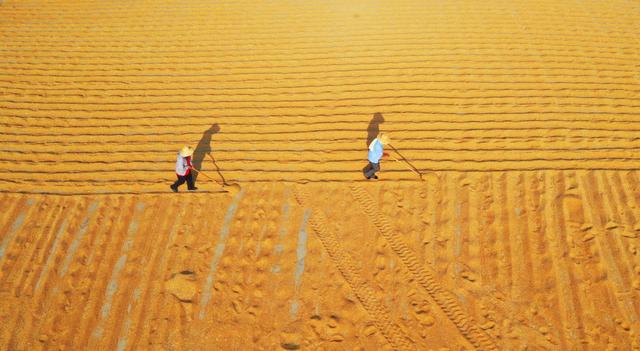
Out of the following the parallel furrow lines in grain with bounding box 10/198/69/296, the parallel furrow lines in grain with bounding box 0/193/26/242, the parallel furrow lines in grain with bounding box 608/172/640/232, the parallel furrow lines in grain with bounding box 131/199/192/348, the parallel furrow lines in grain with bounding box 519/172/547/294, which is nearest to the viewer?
the parallel furrow lines in grain with bounding box 131/199/192/348

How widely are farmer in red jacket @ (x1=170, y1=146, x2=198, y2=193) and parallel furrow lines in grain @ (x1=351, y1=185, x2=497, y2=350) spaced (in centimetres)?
250

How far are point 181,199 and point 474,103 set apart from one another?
17.8 feet

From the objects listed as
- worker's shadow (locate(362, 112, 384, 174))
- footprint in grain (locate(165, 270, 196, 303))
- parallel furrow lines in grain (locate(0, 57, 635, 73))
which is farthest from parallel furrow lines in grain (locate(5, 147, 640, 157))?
parallel furrow lines in grain (locate(0, 57, 635, 73))

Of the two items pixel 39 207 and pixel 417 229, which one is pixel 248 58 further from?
pixel 417 229

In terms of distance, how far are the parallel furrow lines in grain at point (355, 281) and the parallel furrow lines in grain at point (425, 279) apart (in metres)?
0.61

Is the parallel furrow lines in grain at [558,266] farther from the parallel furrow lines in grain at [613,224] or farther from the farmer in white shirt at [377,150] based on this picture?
the farmer in white shirt at [377,150]

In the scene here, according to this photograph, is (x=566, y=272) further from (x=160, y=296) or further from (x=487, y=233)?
(x=160, y=296)

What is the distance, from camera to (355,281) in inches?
191

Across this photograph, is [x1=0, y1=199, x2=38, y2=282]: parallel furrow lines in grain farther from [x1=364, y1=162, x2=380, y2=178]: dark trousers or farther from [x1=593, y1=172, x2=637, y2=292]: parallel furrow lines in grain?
[x1=593, y1=172, x2=637, y2=292]: parallel furrow lines in grain

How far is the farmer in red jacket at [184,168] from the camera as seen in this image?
17.2 ft

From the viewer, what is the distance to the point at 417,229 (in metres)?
5.30

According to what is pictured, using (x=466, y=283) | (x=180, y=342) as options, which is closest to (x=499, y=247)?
(x=466, y=283)

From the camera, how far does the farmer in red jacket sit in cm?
525

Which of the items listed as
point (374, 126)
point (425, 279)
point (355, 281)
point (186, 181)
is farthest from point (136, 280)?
point (374, 126)
